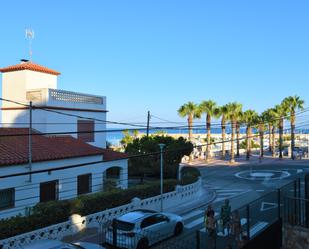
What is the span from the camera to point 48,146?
76.5 ft

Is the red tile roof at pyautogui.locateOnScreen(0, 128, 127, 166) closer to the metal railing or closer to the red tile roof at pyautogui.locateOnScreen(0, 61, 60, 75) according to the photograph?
the red tile roof at pyautogui.locateOnScreen(0, 61, 60, 75)

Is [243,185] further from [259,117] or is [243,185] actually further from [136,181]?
[259,117]

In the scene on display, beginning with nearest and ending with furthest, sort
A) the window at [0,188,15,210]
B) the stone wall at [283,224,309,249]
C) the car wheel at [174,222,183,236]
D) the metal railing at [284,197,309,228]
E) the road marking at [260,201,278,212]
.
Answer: the stone wall at [283,224,309,249] < the metal railing at [284,197,309,228] < the car wheel at [174,222,183,236] < the window at [0,188,15,210] < the road marking at [260,201,278,212]

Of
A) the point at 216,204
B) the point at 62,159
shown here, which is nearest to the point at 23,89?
the point at 62,159

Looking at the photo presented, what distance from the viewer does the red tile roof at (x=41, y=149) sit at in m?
19.5

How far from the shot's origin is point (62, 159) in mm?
22078

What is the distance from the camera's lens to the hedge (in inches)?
610

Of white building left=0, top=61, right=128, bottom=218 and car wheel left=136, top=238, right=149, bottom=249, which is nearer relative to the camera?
car wheel left=136, top=238, right=149, bottom=249

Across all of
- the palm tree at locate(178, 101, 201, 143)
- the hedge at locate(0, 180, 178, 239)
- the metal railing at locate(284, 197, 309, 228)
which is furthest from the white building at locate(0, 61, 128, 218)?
the palm tree at locate(178, 101, 201, 143)

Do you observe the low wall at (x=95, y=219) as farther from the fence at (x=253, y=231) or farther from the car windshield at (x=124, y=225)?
the fence at (x=253, y=231)

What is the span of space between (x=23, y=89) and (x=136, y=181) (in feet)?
42.3

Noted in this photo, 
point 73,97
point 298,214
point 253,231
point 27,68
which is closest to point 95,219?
point 253,231

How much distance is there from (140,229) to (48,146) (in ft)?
34.4

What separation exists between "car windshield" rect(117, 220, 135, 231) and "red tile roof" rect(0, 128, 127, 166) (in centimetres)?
640
